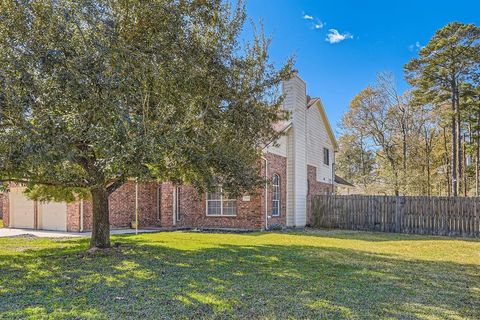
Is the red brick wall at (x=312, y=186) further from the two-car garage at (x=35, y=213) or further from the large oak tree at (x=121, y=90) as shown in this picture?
the two-car garage at (x=35, y=213)

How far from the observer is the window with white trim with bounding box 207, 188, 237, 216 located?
1673 centimetres

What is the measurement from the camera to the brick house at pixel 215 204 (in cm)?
1617

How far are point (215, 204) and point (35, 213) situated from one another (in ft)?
27.1

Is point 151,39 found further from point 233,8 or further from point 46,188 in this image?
point 46,188

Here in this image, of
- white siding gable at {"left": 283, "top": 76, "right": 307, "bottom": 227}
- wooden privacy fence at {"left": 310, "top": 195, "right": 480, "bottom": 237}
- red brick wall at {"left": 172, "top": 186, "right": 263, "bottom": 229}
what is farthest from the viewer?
white siding gable at {"left": 283, "top": 76, "right": 307, "bottom": 227}

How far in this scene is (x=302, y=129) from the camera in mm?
19359

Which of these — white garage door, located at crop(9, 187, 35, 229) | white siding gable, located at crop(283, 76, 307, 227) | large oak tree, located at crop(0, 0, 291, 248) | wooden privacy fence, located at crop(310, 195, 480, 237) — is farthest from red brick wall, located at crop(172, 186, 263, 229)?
large oak tree, located at crop(0, 0, 291, 248)

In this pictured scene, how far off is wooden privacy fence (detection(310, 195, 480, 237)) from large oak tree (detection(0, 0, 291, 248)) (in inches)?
419

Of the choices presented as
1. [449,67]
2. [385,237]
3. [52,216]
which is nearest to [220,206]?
[385,237]

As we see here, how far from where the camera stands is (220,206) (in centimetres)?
1705

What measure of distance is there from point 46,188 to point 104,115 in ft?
19.3

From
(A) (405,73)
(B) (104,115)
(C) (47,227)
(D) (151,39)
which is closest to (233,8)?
(D) (151,39)

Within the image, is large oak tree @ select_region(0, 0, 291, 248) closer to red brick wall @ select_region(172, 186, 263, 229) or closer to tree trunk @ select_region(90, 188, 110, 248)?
tree trunk @ select_region(90, 188, 110, 248)

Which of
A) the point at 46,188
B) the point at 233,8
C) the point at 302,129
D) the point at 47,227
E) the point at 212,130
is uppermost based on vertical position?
the point at 233,8
